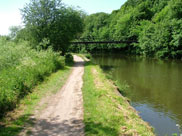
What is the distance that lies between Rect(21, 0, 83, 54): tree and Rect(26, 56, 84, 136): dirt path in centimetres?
1786

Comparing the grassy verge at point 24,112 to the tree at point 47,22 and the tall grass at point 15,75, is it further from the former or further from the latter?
the tree at point 47,22

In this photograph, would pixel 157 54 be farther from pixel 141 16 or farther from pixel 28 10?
pixel 28 10

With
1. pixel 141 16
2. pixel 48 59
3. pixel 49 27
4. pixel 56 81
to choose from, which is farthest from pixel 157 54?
pixel 56 81

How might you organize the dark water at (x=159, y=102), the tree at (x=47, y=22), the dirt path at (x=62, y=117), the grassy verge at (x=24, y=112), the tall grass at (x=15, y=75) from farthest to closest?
1. the tree at (x=47, y=22)
2. the dark water at (x=159, y=102)
3. the tall grass at (x=15, y=75)
4. the grassy verge at (x=24, y=112)
5. the dirt path at (x=62, y=117)

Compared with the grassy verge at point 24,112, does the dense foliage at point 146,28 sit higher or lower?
higher

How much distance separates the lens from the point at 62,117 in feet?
27.8

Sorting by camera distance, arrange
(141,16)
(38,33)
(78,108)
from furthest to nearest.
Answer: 1. (141,16)
2. (38,33)
3. (78,108)

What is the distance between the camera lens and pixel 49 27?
28.7 meters

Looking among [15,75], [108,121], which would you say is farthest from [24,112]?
[108,121]

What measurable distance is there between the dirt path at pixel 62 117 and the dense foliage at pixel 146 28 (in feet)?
129

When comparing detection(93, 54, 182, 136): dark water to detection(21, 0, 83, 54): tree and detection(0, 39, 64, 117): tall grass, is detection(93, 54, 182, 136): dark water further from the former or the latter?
detection(21, 0, 83, 54): tree

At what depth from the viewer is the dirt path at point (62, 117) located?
709cm

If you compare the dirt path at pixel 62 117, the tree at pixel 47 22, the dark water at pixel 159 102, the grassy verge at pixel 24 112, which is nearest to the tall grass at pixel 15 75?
the grassy verge at pixel 24 112

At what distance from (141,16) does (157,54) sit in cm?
2558
